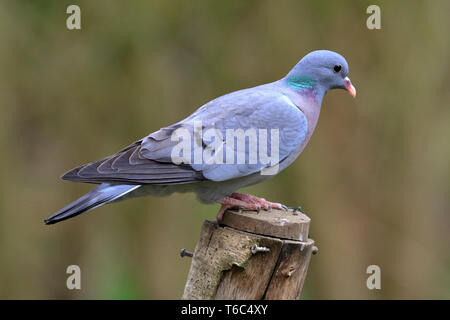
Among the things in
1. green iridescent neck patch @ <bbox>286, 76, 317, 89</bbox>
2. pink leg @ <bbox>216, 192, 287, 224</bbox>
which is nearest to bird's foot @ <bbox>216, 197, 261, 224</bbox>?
pink leg @ <bbox>216, 192, 287, 224</bbox>

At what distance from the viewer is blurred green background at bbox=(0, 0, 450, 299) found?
6762mm

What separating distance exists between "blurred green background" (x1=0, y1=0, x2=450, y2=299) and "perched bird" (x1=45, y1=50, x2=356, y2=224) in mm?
2713

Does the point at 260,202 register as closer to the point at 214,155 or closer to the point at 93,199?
the point at 214,155

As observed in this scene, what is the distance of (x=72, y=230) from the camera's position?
6.90 metres

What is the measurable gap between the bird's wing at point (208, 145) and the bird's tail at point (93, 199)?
8 centimetres

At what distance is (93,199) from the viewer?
3600 mm

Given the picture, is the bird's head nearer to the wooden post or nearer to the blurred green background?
the wooden post

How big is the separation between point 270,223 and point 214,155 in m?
0.62

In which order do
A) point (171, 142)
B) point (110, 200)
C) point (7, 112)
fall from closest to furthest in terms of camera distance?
point (110, 200), point (171, 142), point (7, 112)

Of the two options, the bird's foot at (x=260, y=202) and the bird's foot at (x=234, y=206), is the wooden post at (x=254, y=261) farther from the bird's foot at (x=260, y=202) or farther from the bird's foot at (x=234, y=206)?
the bird's foot at (x=260, y=202)

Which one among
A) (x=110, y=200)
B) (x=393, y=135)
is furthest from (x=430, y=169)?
(x=110, y=200)

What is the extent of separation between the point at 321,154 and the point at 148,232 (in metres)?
2.15
